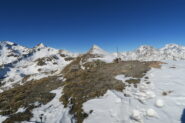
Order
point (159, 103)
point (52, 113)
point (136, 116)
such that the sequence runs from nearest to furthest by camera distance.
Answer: point (136, 116)
point (159, 103)
point (52, 113)

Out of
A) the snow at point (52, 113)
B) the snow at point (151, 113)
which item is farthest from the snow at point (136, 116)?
the snow at point (52, 113)

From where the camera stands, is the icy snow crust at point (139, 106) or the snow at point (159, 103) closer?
the icy snow crust at point (139, 106)

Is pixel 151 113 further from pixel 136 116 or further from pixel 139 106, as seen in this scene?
pixel 139 106

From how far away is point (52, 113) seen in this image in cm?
1198

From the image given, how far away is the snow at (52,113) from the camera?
10742 millimetres

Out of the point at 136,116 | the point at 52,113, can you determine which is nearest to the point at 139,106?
the point at 136,116

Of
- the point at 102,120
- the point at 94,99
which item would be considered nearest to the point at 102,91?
the point at 94,99

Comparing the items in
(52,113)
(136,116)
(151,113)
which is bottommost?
(52,113)

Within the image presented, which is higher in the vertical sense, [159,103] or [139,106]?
[159,103]

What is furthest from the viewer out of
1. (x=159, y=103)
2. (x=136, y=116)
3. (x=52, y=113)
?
(x=52, y=113)

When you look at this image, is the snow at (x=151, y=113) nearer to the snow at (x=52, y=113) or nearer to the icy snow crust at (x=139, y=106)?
the icy snow crust at (x=139, y=106)

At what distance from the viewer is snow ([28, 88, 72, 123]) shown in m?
10.7

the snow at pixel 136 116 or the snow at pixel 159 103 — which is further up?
the snow at pixel 159 103

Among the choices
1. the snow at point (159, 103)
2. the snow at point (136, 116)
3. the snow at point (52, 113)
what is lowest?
the snow at point (52, 113)
